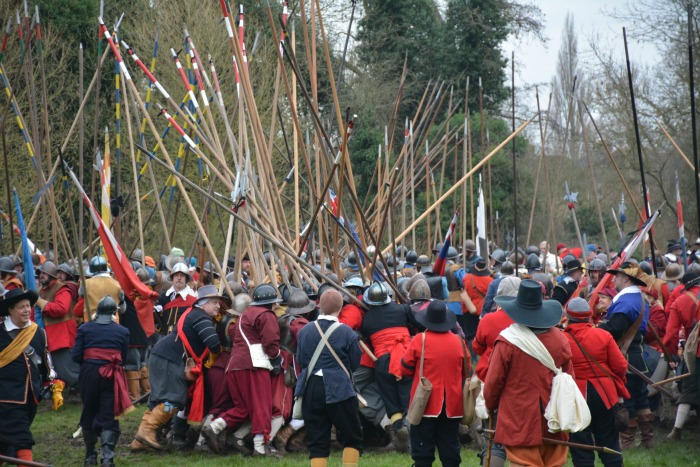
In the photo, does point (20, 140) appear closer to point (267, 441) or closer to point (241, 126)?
point (241, 126)

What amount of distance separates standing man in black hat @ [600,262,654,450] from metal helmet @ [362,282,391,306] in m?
2.14

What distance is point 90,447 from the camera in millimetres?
9320

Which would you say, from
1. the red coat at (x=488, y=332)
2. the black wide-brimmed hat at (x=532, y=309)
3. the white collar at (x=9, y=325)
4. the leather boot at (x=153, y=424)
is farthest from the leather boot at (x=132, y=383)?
the black wide-brimmed hat at (x=532, y=309)

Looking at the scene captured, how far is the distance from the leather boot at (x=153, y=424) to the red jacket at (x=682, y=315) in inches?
212

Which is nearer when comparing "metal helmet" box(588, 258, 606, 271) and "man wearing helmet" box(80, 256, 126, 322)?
"man wearing helmet" box(80, 256, 126, 322)

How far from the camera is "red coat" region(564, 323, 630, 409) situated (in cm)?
783

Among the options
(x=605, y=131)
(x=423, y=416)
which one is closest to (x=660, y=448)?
(x=423, y=416)

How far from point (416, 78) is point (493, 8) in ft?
12.9

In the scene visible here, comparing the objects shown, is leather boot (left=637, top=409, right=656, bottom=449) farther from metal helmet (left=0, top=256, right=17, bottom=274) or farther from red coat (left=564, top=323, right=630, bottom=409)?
metal helmet (left=0, top=256, right=17, bottom=274)

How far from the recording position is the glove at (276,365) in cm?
955

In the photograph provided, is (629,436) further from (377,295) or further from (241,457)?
(241,457)

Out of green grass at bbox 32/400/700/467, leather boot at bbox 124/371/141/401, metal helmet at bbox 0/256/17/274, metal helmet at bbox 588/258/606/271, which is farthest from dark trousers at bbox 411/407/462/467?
metal helmet at bbox 0/256/17/274

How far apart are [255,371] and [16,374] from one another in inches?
92.7

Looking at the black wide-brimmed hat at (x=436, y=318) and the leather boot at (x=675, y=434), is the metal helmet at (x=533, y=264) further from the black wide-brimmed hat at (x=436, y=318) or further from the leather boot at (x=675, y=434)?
Result: the black wide-brimmed hat at (x=436, y=318)
